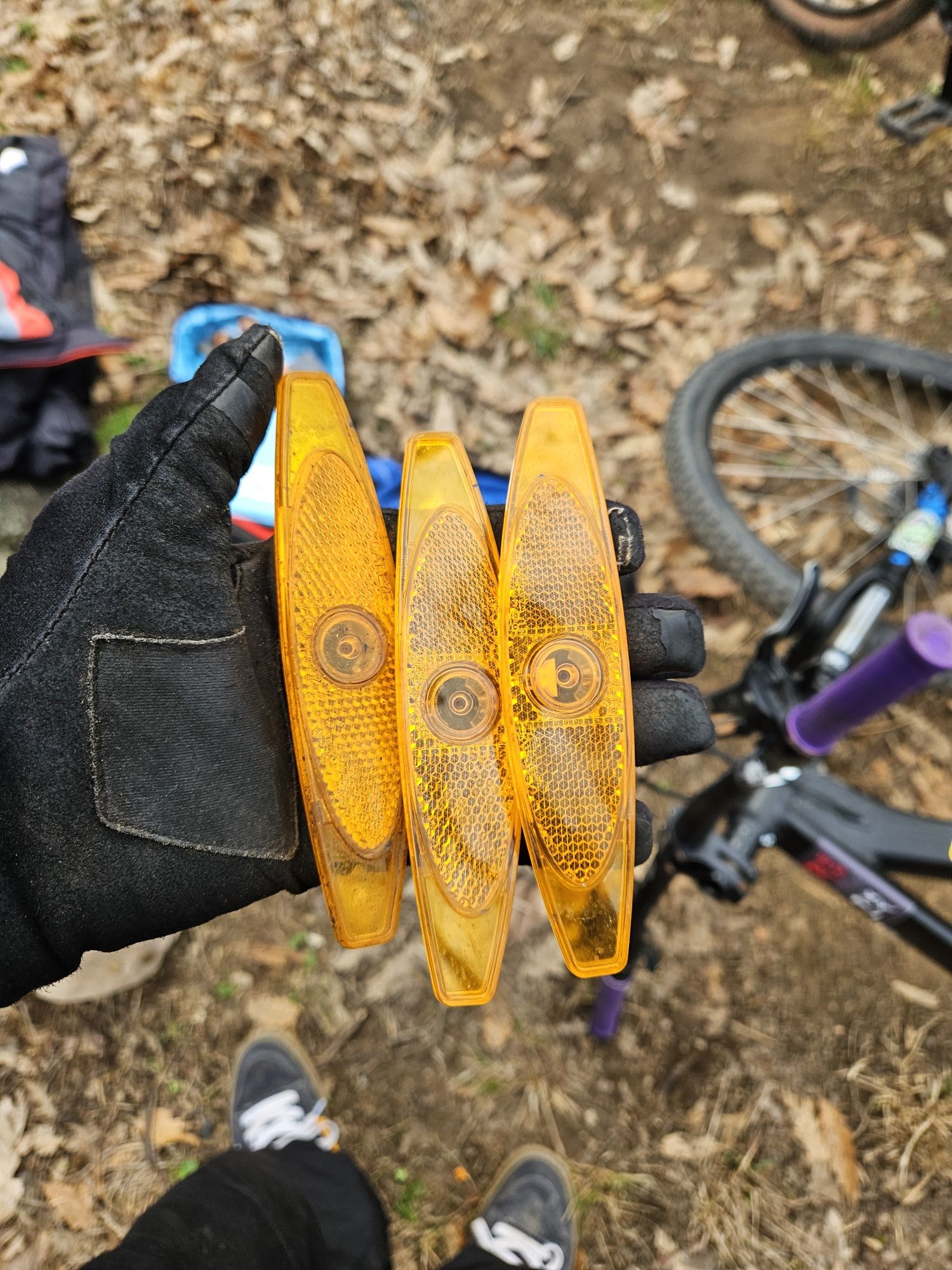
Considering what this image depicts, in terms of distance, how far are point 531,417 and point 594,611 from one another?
0.31 meters

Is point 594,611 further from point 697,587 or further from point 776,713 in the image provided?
point 697,587

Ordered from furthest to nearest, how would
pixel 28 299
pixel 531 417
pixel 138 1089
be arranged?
pixel 28 299, pixel 138 1089, pixel 531 417

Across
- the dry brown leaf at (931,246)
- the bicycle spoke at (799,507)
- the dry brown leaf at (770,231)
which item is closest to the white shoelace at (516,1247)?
the bicycle spoke at (799,507)

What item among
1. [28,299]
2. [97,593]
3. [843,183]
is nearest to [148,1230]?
[97,593]

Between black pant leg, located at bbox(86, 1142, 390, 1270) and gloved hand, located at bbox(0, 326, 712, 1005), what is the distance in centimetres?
64

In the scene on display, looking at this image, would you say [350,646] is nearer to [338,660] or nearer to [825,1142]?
[338,660]

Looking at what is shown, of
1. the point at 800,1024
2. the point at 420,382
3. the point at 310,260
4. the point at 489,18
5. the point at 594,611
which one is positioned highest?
the point at 489,18

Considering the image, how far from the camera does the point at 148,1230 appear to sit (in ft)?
4.79

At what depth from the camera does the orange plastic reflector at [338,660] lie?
1.11m

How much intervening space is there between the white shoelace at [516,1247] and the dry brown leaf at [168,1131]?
666 mm

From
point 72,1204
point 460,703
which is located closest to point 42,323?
point 460,703

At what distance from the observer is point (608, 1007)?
1831 mm

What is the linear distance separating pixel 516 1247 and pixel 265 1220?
58 cm

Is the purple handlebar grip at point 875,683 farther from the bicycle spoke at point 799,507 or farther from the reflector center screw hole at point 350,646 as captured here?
the bicycle spoke at point 799,507
